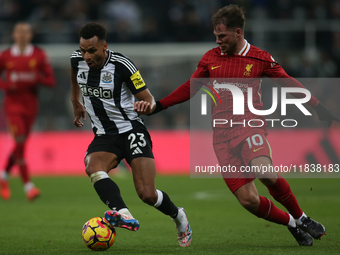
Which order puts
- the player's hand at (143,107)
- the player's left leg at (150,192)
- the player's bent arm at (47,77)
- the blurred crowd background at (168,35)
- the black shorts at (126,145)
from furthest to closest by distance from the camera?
the blurred crowd background at (168,35)
the player's bent arm at (47,77)
the black shorts at (126,145)
the player's left leg at (150,192)
the player's hand at (143,107)

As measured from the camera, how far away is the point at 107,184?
15.6 ft

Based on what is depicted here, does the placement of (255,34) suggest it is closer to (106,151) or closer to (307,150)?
(307,150)

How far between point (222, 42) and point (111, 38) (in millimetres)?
11312

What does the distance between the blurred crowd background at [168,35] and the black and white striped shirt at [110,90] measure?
872 cm

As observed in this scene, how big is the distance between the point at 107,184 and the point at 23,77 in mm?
5058

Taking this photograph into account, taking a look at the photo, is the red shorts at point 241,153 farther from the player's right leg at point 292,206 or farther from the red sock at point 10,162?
the red sock at point 10,162

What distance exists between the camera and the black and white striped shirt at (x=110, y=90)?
16.6 ft

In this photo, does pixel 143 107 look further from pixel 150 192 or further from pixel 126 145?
pixel 150 192

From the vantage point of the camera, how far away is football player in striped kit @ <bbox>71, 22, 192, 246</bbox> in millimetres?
4875

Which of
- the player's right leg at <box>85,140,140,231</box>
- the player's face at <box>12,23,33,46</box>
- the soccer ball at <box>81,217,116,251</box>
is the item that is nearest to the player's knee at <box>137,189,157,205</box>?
the player's right leg at <box>85,140,140,231</box>

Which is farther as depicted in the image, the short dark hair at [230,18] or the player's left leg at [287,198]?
the short dark hair at [230,18]

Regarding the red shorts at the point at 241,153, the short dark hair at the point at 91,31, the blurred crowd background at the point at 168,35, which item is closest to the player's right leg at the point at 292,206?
the red shorts at the point at 241,153

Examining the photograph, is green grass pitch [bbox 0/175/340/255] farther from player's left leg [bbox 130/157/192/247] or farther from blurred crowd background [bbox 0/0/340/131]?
blurred crowd background [bbox 0/0/340/131]

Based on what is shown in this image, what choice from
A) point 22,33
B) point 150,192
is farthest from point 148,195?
point 22,33
